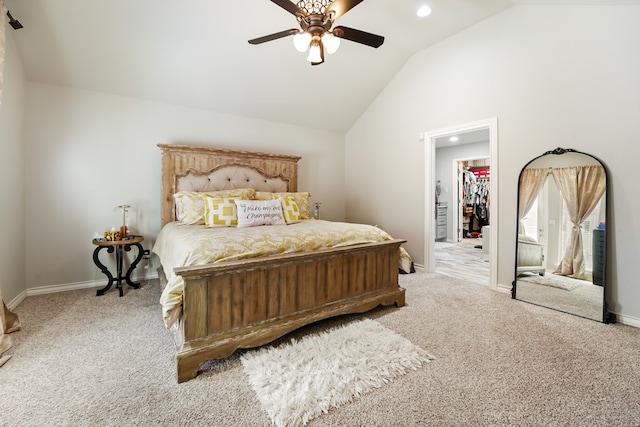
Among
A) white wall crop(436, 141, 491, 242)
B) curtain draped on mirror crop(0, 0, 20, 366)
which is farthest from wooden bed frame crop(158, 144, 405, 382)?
white wall crop(436, 141, 491, 242)

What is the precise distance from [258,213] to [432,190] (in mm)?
2349

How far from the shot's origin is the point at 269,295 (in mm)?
1861

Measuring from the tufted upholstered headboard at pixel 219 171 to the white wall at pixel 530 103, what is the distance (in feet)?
5.33

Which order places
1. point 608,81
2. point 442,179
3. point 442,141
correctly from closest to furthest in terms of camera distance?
point 608,81
point 442,141
point 442,179

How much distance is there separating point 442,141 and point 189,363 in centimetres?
602

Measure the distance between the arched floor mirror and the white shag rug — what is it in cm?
177

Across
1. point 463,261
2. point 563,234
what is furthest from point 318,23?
point 463,261

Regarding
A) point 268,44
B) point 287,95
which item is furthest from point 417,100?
point 268,44

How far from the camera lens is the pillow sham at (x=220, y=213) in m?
2.79

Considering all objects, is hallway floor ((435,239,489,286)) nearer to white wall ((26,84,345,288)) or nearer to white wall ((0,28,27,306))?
white wall ((26,84,345,288))

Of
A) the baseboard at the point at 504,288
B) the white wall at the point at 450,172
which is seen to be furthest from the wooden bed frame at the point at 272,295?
the white wall at the point at 450,172

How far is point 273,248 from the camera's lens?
6.31ft

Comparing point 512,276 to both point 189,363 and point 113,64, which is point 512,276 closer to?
point 189,363

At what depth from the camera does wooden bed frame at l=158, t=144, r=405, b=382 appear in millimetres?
1580
